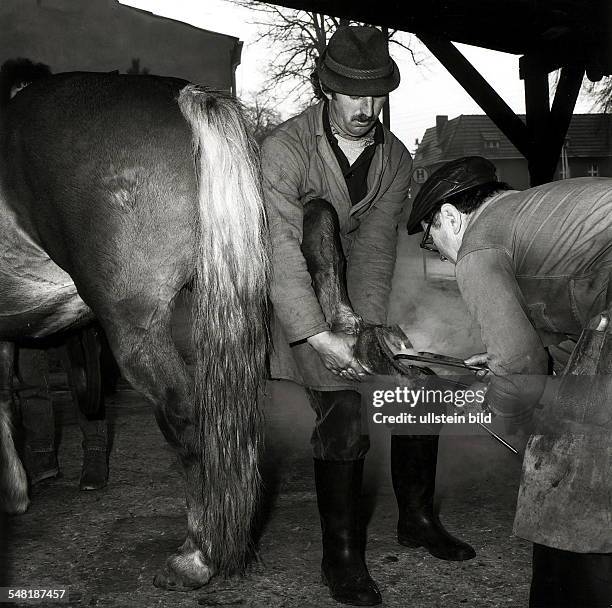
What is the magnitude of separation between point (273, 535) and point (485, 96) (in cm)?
473

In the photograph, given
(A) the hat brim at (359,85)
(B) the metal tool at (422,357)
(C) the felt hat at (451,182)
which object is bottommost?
(B) the metal tool at (422,357)

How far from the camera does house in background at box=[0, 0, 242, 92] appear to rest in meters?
9.03

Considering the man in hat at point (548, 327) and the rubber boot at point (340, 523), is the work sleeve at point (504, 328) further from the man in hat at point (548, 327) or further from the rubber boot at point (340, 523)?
the rubber boot at point (340, 523)

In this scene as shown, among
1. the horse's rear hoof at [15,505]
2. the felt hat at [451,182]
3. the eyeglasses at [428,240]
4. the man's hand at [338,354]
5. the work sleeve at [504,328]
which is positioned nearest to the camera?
the work sleeve at [504,328]

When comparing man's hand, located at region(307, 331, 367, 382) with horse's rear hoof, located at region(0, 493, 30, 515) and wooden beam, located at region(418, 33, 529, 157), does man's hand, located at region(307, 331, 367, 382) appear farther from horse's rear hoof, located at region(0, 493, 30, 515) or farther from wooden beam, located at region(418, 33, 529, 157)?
wooden beam, located at region(418, 33, 529, 157)

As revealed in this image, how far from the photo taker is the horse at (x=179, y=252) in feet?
8.07

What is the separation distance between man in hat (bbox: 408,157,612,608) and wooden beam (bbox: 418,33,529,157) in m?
4.38

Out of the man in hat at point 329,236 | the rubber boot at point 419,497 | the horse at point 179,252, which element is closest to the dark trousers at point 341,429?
the man in hat at point 329,236

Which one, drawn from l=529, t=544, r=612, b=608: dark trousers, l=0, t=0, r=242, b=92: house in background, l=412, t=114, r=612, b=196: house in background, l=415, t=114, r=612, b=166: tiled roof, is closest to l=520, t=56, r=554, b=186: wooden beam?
l=0, t=0, r=242, b=92: house in background

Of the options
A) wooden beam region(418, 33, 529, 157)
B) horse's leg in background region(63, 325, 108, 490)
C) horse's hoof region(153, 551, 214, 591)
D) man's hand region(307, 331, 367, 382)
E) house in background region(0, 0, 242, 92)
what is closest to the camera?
man's hand region(307, 331, 367, 382)

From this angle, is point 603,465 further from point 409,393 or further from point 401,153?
point 401,153

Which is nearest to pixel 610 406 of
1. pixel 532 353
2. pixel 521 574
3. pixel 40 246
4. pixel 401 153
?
pixel 532 353

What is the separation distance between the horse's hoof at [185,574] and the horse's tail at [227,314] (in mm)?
54

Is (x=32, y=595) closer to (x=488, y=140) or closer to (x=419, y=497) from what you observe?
(x=419, y=497)
